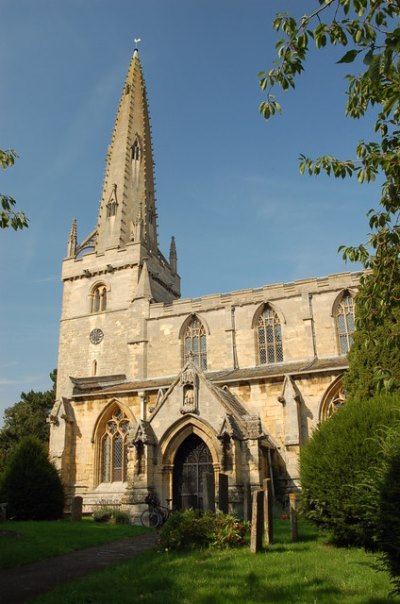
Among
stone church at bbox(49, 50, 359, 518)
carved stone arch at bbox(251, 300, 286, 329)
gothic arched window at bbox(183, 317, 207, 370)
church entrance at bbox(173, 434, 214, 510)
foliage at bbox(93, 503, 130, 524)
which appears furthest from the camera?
gothic arched window at bbox(183, 317, 207, 370)

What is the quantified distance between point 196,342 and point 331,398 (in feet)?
31.0

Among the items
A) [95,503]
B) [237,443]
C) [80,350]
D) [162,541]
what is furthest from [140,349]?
[162,541]

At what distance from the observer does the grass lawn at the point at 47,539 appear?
38.8ft

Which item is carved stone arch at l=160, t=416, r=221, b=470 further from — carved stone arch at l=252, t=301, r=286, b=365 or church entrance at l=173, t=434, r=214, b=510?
carved stone arch at l=252, t=301, r=286, b=365

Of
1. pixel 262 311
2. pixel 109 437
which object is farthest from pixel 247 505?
pixel 262 311

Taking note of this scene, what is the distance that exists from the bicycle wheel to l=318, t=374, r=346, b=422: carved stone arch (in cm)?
840

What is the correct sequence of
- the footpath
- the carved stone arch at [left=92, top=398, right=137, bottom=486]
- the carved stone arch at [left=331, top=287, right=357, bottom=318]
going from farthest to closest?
the carved stone arch at [left=331, top=287, right=357, bottom=318], the carved stone arch at [left=92, top=398, right=137, bottom=486], the footpath

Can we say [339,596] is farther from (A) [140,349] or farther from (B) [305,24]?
(A) [140,349]

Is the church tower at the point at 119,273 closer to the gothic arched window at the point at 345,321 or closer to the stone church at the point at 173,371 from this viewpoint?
the stone church at the point at 173,371

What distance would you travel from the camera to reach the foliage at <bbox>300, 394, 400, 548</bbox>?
1178 centimetres

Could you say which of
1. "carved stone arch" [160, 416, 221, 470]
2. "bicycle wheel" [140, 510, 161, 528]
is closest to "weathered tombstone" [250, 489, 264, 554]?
"bicycle wheel" [140, 510, 161, 528]

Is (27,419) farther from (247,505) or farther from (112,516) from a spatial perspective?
(247,505)

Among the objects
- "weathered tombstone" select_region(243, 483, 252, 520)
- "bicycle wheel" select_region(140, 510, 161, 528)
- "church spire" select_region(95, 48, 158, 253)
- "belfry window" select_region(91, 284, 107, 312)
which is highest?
"church spire" select_region(95, 48, 158, 253)

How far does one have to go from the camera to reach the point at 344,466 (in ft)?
40.6
